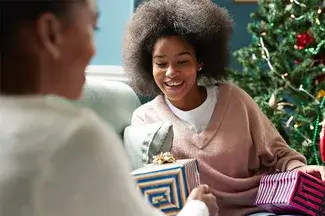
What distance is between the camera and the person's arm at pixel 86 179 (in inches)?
22.0

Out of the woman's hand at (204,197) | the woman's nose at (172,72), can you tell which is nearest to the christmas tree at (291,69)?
the woman's nose at (172,72)

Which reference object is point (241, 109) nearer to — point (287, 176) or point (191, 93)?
point (191, 93)

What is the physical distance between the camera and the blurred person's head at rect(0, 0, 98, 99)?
0.57 m

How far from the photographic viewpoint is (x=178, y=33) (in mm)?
1713

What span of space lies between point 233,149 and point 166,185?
486 mm

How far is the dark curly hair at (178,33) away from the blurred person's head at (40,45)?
3.74 feet

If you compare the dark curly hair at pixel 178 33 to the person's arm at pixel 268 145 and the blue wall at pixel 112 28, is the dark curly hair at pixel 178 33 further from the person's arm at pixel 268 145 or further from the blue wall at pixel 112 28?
the blue wall at pixel 112 28

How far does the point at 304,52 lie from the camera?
7.80 ft

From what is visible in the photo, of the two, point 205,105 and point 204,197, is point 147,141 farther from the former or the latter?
point 204,197

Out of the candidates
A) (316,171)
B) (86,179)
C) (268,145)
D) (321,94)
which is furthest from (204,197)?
(321,94)

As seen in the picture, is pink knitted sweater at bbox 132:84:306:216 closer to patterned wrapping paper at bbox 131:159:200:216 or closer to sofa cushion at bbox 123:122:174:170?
sofa cushion at bbox 123:122:174:170

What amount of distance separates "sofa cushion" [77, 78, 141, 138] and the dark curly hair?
104 millimetres

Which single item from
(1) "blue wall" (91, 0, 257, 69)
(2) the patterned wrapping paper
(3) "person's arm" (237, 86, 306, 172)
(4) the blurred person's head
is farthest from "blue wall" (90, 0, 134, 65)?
(4) the blurred person's head

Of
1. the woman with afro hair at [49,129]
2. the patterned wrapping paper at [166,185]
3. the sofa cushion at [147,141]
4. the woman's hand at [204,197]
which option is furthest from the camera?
the sofa cushion at [147,141]
